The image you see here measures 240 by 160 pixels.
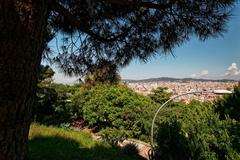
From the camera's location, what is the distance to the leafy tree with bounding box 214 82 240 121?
17.0 feet

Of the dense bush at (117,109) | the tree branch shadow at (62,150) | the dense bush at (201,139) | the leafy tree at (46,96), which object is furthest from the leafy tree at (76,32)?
the leafy tree at (46,96)

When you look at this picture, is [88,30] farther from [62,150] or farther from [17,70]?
[62,150]

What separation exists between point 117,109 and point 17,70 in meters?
16.9

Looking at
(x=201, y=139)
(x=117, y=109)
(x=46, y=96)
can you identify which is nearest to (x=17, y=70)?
(x=201, y=139)

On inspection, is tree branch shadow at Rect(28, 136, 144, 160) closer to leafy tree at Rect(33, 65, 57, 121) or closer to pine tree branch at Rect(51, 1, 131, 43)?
pine tree branch at Rect(51, 1, 131, 43)

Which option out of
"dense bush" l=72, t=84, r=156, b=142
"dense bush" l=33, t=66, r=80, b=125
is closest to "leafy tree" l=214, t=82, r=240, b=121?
"dense bush" l=72, t=84, r=156, b=142

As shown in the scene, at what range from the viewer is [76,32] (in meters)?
4.58

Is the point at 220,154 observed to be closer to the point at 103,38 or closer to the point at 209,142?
the point at 209,142

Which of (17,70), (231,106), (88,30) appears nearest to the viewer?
(17,70)

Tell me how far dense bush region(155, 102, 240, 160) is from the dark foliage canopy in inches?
51.2

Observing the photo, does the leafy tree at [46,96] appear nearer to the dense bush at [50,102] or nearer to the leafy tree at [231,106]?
the dense bush at [50,102]

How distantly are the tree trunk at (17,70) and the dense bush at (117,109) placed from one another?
15843 millimetres

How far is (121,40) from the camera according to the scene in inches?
177

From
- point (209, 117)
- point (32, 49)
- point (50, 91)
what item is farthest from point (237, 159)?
point (50, 91)
